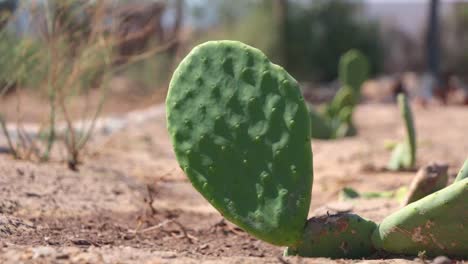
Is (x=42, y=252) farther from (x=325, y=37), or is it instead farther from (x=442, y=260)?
(x=325, y=37)

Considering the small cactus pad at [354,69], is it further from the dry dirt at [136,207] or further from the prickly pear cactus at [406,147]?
the prickly pear cactus at [406,147]

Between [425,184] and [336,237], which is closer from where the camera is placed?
[336,237]

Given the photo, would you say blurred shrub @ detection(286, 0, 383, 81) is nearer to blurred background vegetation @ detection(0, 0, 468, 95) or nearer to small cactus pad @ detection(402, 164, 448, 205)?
blurred background vegetation @ detection(0, 0, 468, 95)

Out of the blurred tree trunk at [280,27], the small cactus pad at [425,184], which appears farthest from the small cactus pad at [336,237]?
the blurred tree trunk at [280,27]

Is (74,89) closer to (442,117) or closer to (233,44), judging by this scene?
(233,44)

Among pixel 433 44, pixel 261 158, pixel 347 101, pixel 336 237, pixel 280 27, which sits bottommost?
pixel 433 44

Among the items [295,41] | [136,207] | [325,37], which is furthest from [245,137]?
[325,37]

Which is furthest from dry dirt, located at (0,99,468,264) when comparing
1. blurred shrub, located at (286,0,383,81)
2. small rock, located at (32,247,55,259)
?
blurred shrub, located at (286,0,383,81)

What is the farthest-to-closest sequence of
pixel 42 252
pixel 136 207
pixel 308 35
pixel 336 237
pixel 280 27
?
pixel 308 35, pixel 280 27, pixel 136 207, pixel 336 237, pixel 42 252

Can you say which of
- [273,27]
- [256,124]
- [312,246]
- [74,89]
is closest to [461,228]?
[312,246]

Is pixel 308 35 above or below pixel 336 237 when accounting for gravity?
below
